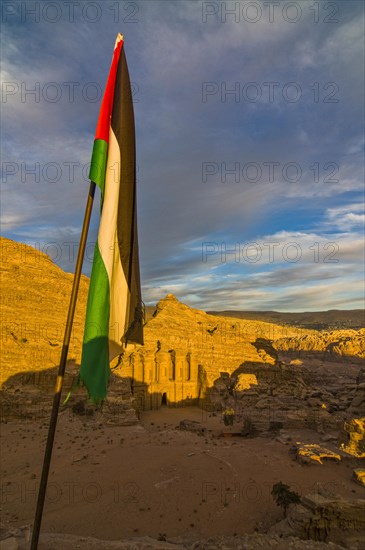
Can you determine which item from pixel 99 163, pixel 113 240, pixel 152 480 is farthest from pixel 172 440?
pixel 99 163

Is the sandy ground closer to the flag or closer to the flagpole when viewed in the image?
the flagpole

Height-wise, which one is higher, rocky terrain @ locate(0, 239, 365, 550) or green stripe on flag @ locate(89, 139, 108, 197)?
green stripe on flag @ locate(89, 139, 108, 197)

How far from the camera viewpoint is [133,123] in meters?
5.46

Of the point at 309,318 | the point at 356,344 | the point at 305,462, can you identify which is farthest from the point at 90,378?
the point at 309,318

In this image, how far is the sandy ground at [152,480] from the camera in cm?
1106

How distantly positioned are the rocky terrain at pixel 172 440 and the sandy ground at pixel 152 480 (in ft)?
0.24

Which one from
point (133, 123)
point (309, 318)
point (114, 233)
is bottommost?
point (114, 233)

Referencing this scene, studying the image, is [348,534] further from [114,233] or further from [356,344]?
[356,344]

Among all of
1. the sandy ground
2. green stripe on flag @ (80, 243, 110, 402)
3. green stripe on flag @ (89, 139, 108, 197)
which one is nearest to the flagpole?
green stripe on flag @ (89, 139, 108, 197)

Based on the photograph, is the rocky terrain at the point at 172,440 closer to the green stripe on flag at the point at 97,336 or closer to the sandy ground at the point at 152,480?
the sandy ground at the point at 152,480

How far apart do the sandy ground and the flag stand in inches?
339

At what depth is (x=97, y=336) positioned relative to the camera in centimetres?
470

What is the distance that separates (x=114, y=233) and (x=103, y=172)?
3.04ft

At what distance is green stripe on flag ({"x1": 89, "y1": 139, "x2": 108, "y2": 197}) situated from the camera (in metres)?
4.90
